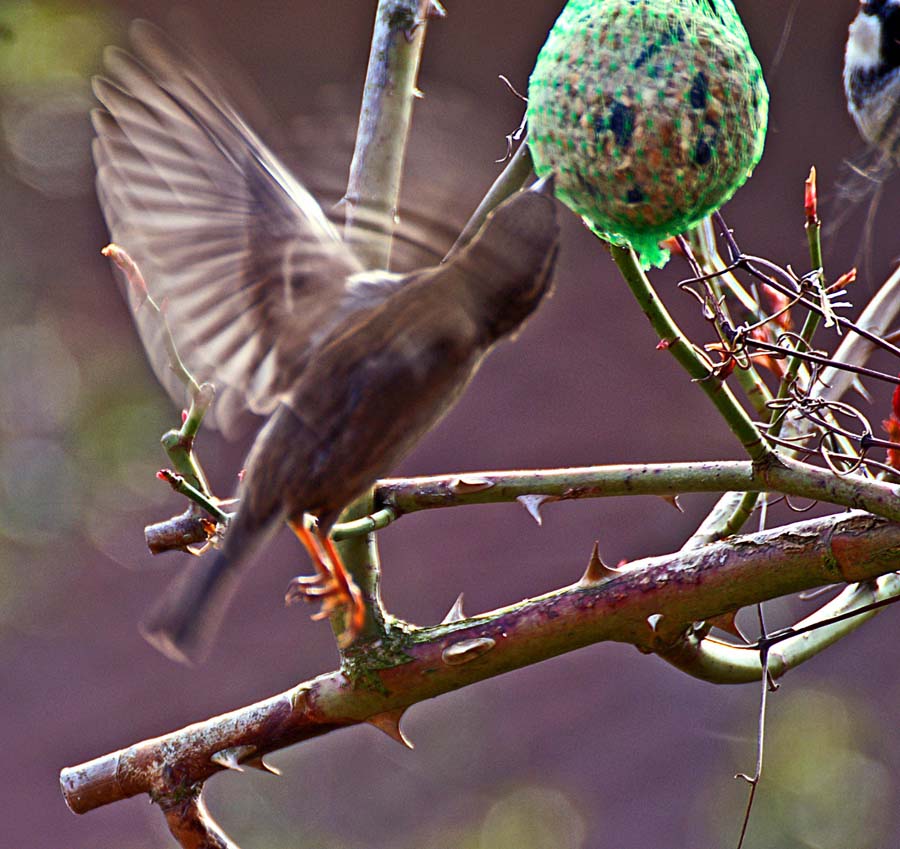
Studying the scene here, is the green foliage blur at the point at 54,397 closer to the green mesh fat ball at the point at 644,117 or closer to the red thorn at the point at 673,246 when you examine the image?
the red thorn at the point at 673,246

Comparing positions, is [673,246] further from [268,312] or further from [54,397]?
[54,397]

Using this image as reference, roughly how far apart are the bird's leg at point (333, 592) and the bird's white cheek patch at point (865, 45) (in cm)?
146

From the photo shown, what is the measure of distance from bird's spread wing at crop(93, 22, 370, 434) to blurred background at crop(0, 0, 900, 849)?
3.12m

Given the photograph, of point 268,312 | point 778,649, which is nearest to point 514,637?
point 778,649

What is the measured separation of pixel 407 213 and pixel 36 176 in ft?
12.9

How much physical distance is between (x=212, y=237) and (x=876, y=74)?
4.72 feet

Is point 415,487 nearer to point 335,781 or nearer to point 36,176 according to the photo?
point 335,781

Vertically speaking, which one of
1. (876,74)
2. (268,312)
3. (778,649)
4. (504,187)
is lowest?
(778,649)

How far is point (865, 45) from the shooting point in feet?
8.14

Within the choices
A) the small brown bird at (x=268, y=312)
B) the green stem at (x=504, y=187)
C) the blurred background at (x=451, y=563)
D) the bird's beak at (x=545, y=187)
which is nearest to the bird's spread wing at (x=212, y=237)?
the small brown bird at (x=268, y=312)

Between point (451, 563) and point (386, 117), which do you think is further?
point (451, 563)

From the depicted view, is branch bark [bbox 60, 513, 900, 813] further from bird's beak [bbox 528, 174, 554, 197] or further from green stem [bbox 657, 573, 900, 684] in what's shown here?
bird's beak [bbox 528, 174, 554, 197]

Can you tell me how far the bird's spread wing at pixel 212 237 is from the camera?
1626 mm

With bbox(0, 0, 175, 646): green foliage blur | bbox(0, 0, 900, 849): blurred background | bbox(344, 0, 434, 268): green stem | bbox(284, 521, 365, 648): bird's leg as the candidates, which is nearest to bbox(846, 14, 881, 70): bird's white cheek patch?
bbox(344, 0, 434, 268): green stem
